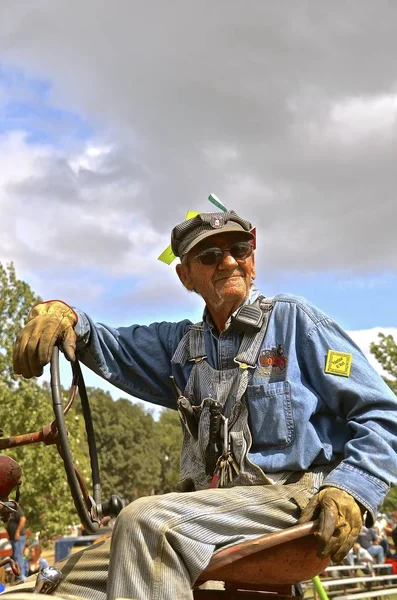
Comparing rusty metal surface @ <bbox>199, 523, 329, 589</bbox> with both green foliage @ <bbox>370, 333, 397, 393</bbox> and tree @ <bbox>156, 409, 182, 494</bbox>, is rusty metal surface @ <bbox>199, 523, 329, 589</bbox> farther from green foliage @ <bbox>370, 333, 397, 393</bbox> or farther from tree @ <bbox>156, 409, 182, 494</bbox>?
tree @ <bbox>156, 409, 182, 494</bbox>

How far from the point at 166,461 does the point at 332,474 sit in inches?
2153

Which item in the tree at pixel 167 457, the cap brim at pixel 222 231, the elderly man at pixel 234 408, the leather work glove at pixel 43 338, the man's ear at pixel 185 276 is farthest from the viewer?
the tree at pixel 167 457

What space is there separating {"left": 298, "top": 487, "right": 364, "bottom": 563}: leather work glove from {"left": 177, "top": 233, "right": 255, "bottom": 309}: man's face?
0.97 meters

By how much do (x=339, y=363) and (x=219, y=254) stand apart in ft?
2.31

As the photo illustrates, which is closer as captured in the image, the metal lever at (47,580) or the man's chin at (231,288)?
the metal lever at (47,580)

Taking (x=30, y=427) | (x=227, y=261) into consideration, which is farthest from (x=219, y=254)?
(x=30, y=427)

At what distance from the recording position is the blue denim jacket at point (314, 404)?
120 inches

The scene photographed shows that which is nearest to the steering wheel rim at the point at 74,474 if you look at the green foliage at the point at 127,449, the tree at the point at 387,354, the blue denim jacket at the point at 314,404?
the blue denim jacket at the point at 314,404

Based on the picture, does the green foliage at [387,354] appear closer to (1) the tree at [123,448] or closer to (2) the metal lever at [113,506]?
(2) the metal lever at [113,506]

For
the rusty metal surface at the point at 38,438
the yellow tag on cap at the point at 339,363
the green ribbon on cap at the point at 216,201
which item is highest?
the green ribbon on cap at the point at 216,201

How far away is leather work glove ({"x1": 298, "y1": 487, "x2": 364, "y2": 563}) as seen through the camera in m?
2.79

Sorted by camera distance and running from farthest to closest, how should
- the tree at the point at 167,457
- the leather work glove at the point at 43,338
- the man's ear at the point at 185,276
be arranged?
the tree at the point at 167,457 < the man's ear at the point at 185,276 < the leather work glove at the point at 43,338

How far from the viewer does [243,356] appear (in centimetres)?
339

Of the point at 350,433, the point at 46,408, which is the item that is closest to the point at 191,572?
the point at 350,433
